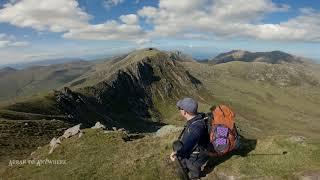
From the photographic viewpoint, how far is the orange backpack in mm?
16797

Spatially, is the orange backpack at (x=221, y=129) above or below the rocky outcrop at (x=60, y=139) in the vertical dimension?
above

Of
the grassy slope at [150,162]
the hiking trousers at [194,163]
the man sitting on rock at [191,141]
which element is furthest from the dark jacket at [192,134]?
the grassy slope at [150,162]

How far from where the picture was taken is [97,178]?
2364cm

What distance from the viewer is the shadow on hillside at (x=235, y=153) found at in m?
22.4

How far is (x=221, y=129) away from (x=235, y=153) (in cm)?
775

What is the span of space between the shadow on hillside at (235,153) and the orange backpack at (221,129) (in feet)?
13.2

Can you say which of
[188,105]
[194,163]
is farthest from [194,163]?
[188,105]

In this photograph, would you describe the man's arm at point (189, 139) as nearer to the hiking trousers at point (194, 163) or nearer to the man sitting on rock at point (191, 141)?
the man sitting on rock at point (191, 141)

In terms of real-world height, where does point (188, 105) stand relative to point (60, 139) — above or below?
above

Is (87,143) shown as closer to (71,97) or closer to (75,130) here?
(75,130)

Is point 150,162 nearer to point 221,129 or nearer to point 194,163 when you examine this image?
point 194,163

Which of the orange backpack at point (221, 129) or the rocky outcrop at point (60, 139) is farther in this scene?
the rocky outcrop at point (60, 139)

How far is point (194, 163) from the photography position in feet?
55.6

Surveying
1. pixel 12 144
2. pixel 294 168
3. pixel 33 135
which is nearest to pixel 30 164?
pixel 294 168
